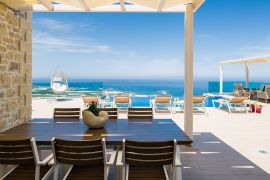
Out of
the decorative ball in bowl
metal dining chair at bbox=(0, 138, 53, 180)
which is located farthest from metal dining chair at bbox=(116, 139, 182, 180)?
the decorative ball in bowl

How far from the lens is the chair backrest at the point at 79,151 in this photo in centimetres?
283

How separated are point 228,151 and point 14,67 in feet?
13.1

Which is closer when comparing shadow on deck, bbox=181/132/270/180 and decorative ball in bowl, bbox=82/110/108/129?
decorative ball in bowl, bbox=82/110/108/129

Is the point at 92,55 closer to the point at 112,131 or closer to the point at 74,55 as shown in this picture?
the point at 74,55

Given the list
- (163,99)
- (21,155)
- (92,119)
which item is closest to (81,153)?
(21,155)

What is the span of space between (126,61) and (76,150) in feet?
140

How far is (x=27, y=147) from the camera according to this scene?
2.90 metres

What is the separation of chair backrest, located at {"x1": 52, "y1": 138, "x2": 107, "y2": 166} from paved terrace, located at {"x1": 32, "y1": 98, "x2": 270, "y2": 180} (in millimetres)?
1672

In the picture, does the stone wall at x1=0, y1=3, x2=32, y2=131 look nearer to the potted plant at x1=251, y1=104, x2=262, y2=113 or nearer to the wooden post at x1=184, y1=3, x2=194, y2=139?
the wooden post at x1=184, y1=3, x2=194, y2=139

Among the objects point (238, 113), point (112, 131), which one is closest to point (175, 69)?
point (238, 113)

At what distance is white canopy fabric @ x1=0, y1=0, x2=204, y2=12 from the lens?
5.15m

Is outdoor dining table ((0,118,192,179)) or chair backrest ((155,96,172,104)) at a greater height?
chair backrest ((155,96,172,104))

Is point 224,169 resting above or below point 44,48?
below

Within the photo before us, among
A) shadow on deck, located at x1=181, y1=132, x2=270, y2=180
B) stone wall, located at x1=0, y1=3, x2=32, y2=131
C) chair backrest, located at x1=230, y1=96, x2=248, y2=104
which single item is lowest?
shadow on deck, located at x1=181, y1=132, x2=270, y2=180
